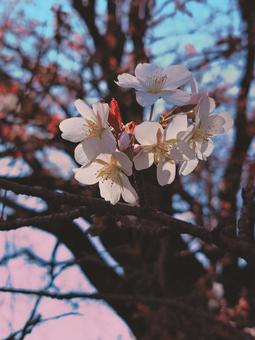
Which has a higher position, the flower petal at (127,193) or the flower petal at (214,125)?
the flower petal at (214,125)

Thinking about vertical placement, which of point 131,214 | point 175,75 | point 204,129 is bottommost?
point 131,214

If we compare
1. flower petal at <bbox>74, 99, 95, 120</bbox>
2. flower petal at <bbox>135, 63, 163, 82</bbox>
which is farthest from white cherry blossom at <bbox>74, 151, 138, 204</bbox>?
flower petal at <bbox>135, 63, 163, 82</bbox>

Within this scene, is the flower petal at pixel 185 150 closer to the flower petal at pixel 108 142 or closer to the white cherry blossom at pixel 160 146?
the white cherry blossom at pixel 160 146

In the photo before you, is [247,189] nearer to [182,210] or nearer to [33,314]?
[33,314]

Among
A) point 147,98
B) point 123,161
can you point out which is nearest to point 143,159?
point 123,161

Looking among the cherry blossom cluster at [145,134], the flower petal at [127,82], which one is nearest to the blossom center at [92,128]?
the cherry blossom cluster at [145,134]

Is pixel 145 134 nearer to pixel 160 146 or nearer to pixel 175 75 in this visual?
pixel 160 146

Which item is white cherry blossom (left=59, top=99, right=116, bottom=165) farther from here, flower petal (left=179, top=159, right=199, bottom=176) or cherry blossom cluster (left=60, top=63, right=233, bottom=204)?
flower petal (left=179, top=159, right=199, bottom=176)
